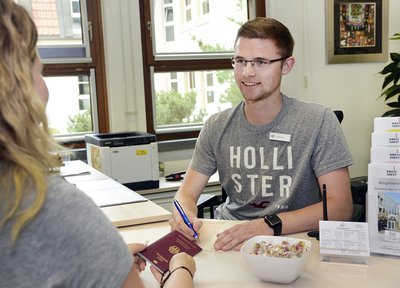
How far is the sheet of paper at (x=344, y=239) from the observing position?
45.1 inches

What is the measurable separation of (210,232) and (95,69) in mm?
2094

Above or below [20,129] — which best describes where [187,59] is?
above

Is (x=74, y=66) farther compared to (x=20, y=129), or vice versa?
(x=74, y=66)

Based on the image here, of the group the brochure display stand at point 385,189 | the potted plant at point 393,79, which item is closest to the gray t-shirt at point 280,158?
the brochure display stand at point 385,189

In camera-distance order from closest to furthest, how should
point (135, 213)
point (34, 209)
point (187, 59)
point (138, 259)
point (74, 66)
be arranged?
point (34, 209), point (138, 259), point (135, 213), point (74, 66), point (187, 59)

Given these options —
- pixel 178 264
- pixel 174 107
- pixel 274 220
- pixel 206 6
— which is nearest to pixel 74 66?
pixel 174 107

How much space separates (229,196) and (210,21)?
6.50 feet

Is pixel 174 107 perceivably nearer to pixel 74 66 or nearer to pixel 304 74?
pixel 74 66

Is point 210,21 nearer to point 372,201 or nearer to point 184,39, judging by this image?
point 184,39

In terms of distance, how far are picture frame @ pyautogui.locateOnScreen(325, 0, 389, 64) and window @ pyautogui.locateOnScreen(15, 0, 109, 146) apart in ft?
5.70

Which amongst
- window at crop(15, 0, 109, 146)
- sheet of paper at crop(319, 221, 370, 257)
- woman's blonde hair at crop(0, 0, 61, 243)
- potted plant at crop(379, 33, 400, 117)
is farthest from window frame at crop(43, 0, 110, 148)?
woman's blonde hair at crop(0, 0, 61, 243)

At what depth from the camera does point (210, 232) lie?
1440 mm

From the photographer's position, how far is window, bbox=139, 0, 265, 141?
332 centimetres

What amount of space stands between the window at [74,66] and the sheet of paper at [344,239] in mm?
2314
